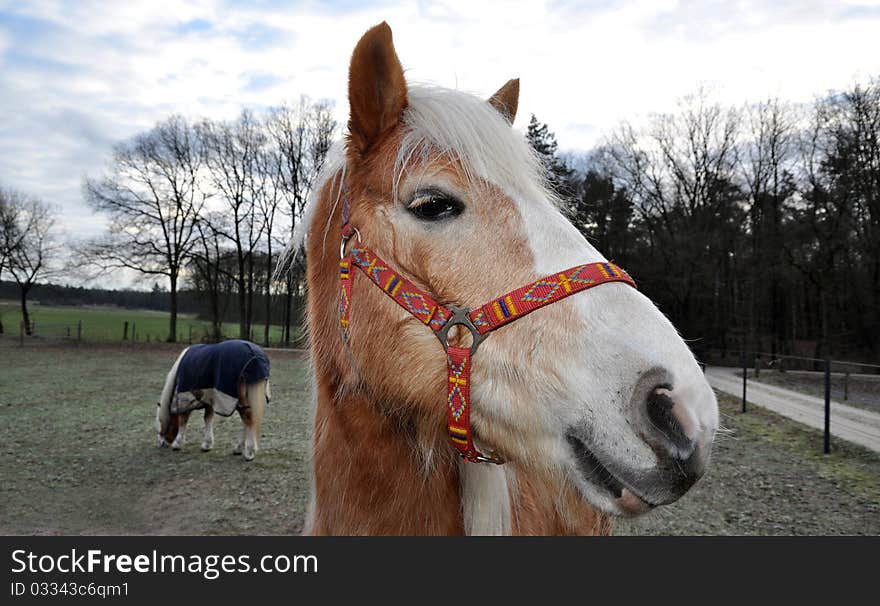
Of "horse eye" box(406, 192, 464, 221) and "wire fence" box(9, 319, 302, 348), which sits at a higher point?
"horse eye" box(406, 192, 464, 221)

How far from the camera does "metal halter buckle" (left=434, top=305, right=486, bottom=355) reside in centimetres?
143

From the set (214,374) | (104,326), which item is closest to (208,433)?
(214,374)

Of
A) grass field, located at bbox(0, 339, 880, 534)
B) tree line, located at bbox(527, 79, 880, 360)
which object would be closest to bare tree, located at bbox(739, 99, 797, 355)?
tree line, located at bbox(527, 79, 880, 360)

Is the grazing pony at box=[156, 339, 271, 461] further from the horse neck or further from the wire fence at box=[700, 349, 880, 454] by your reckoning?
the horse neck

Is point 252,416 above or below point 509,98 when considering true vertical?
below

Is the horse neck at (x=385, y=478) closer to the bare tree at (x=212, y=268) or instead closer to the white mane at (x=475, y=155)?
the white mane at (x=475, y=155)

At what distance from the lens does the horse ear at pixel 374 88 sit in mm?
1588

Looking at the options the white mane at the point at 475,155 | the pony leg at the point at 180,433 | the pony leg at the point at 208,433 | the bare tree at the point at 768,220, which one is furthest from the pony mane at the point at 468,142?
the bare tree at the point at 768,220

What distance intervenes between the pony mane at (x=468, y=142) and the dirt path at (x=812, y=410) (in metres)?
9.94

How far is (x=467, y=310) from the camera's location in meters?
1.47

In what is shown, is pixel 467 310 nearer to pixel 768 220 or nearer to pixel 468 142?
pixel 468 142

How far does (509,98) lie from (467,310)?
4.44 feet

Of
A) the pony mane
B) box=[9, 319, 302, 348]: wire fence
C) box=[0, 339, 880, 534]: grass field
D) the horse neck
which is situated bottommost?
box=[0, 339, 880, 534]: grass field

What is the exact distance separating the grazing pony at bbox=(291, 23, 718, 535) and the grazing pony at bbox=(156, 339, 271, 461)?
709cm
